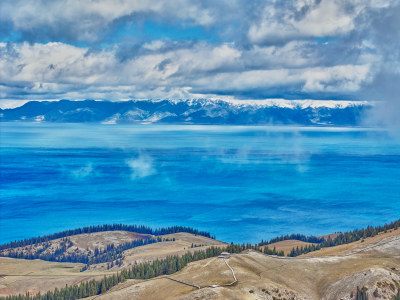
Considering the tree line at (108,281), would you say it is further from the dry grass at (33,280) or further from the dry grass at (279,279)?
the dry grass at (279,279)

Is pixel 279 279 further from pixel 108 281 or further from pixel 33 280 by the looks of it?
pixel 33 280

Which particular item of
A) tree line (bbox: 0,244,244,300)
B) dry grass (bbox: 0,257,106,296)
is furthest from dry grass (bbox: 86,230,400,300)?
dry grass (bbox: 0,257,106,296)

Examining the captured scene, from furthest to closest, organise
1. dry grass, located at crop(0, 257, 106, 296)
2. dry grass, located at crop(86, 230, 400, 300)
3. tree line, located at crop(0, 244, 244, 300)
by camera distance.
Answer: dry grass, located at crop(0, 257, 106, 296) → tree line, located at crop(0, 244, 244, 300) → dry grass, located at crop(86, 230, 400, 300)

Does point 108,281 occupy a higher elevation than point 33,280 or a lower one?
higher

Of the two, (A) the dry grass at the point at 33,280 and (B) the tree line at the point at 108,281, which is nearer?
(B) the tree line at the point at 108,281

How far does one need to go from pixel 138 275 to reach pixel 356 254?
236 ft

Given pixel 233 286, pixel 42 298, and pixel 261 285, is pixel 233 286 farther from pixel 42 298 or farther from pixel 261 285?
pixel 42 298

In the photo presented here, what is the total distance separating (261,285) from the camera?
110688 millimetres

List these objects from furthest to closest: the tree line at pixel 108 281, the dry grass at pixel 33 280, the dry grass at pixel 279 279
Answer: the dry grass at pixel 33 280
the tree line at pixel 108 281
the dry grass at pixel 279 279

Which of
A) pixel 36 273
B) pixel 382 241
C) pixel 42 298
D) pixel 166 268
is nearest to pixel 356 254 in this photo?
pixel 382 241

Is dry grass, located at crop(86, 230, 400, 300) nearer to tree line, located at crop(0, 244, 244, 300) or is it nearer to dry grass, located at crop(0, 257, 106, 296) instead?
tree line, located at crop(0, 244, 244, 300)

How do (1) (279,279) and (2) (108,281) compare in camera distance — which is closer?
(1) (279,279)

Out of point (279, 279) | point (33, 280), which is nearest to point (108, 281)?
point (33, 280)

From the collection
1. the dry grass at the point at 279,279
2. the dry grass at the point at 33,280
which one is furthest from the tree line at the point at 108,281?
the dry grass at the point at 279,279
